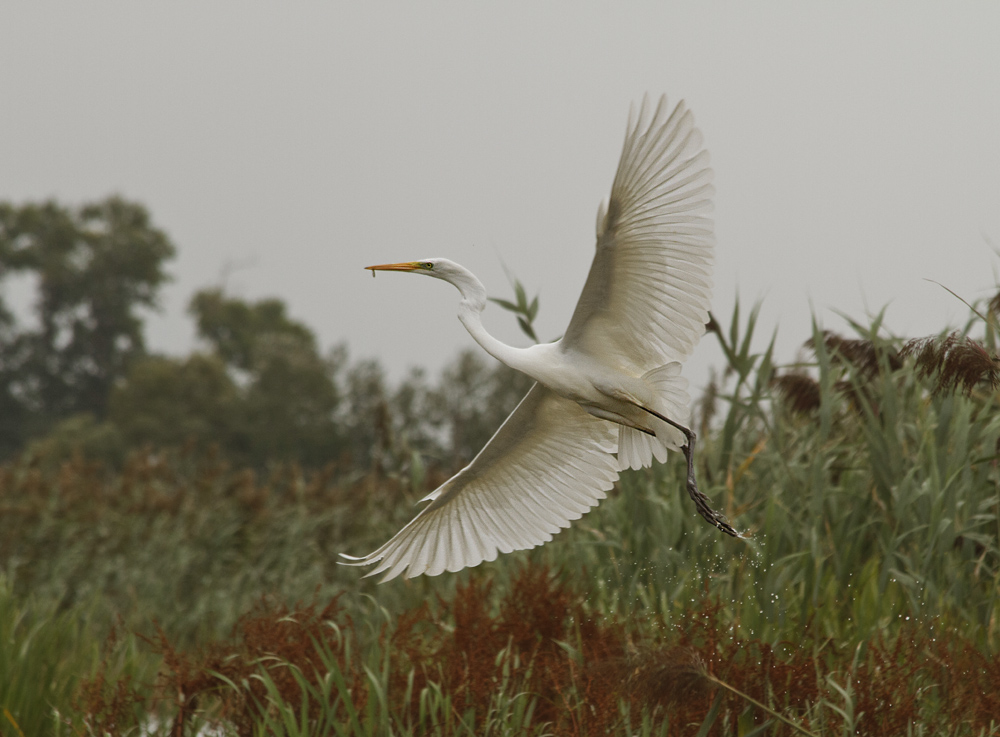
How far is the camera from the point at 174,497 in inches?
318

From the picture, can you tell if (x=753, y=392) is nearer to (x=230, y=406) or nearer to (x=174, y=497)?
(x=174, y=497)

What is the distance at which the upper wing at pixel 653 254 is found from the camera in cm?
298

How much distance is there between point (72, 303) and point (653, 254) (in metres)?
28.7

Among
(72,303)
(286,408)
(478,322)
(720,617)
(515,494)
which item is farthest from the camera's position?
(72,303)

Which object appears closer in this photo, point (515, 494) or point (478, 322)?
point (478, 322)

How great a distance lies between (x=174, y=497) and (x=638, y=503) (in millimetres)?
4698

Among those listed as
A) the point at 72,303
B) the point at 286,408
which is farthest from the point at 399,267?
→ the point at 72,303

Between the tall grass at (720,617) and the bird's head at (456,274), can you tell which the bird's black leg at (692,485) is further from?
the bird's head at (456,274)

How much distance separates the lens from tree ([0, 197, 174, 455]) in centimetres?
2802

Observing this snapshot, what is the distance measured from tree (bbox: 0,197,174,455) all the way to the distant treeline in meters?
0.04

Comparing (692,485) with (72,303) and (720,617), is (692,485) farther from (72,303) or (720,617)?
(72,303)

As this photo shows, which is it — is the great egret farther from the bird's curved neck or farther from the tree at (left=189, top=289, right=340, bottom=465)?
the tree at (left=189, top=289, right=340, bottom=465)

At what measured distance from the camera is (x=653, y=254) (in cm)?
321

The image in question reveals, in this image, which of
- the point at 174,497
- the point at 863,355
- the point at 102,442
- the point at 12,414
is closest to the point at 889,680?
the point at 863,355
